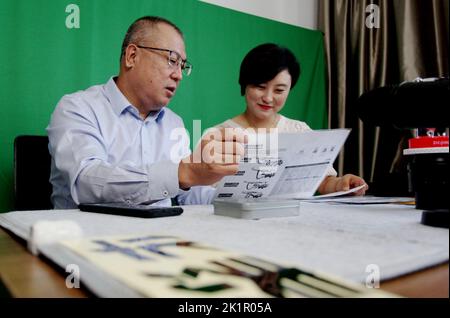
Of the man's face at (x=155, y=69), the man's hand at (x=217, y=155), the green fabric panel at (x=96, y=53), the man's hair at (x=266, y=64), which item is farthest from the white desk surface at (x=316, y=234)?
the man's hair at (x=266, y=64)

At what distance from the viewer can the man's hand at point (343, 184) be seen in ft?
3.84

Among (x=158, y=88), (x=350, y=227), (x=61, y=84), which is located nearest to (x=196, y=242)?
(x=350, y=227)

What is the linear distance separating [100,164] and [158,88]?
47 centimetres

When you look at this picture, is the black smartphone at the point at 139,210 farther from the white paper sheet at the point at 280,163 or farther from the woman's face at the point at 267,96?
the woman's face at the point at 267,96

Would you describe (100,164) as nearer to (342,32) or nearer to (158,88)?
(158,88)

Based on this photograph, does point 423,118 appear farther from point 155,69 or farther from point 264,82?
point 264,82

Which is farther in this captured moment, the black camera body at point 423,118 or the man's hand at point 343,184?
the man's hand at point 343,184

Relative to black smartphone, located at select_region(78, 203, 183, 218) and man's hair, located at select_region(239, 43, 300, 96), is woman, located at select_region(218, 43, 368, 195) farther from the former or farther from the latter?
black smartphone, located at select_region(78, 203, 183, 218)

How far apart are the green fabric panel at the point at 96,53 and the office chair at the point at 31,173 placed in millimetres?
425

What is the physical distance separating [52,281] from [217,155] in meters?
0.48

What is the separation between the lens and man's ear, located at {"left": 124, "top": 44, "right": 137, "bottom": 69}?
1.33 metres

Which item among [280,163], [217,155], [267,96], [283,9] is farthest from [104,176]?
[283,9]

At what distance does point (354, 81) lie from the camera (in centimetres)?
252

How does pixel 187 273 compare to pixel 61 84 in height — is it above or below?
below
